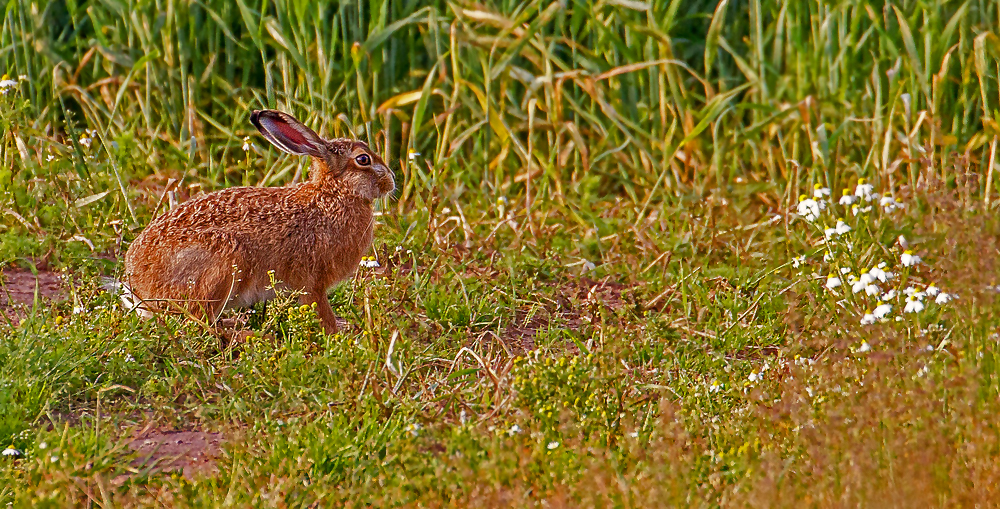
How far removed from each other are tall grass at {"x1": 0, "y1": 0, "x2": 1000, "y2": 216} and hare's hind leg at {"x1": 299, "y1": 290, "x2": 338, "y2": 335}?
1.79 m

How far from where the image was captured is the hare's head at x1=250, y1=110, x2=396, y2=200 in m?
5.25

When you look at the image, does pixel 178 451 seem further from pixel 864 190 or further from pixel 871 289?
pixel 864 190

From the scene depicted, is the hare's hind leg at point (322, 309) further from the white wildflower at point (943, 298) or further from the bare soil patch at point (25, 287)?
the white wildflower at point (943, 298)

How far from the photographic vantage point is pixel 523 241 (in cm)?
645

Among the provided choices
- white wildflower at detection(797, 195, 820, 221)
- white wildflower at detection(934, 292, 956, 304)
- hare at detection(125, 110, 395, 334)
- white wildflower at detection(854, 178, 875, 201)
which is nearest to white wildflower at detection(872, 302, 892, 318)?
white wildflower at detection(934, 292, 956, 304)

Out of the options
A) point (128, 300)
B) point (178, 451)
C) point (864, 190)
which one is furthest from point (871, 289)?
point (128, 300)

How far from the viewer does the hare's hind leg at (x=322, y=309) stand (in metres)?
5.10

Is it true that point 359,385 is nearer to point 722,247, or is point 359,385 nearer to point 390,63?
point 722,247

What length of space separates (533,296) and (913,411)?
237 centimetres

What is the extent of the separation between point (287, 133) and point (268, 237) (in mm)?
508

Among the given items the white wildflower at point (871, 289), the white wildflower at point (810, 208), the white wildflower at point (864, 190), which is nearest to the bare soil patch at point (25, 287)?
the white wildflower at point (810, 208)

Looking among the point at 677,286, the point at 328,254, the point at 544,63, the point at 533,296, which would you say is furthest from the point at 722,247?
the point at 328,254

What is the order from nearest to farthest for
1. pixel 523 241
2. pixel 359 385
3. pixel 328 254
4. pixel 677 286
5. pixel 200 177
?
1. pixel 359 385
2. pixel 328 254
3. pixel 677 286
4. pixel 523 241
5. pixel 200 177

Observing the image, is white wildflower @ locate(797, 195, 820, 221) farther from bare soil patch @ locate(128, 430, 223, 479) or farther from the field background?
bare soil patch @ locate(128, 430, 223, 479)
